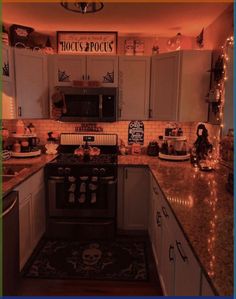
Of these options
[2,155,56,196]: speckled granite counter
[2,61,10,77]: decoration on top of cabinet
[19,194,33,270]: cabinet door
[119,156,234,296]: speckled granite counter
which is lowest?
[19,194,33,270]: cabinet door

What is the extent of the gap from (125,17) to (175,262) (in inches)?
96.8

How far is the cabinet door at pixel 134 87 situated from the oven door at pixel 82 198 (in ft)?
3.00

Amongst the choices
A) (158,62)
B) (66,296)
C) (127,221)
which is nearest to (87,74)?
(158,62)

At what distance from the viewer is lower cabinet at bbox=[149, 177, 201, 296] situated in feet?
4.11

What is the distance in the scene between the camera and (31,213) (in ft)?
8.71

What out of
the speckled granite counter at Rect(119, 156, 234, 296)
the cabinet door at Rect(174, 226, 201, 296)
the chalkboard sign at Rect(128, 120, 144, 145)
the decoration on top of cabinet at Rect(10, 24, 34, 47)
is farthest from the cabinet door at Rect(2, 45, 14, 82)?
the cabinet door at Rect(174, 226, 201, 296)

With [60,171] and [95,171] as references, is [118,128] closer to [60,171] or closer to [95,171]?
[95,171]

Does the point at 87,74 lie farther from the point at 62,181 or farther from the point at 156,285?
the point at 156,285

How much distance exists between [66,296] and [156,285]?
0.76 meters

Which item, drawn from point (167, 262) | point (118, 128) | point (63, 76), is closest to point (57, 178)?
point (118, 128)

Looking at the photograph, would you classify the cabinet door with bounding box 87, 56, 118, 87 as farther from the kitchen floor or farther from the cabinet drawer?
the kitchen floor

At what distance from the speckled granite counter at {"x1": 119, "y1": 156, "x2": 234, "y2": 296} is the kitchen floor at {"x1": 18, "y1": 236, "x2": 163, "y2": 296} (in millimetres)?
901

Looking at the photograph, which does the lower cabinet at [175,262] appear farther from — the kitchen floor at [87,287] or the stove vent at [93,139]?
the stove vent at [93,139]

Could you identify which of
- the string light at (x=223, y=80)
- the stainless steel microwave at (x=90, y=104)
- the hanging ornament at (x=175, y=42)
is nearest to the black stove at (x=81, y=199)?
the stainless steel microwave at (x=90, y=104)
